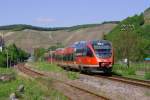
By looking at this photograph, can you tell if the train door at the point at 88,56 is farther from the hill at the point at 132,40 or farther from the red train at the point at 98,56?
the hill at the point at 132,40

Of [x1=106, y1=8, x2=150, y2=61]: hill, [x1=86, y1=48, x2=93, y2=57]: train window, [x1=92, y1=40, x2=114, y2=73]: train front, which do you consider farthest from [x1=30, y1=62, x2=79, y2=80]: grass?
[x1=106, y1=8, x2=150, y2=61]: hill

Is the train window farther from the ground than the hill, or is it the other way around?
the hill

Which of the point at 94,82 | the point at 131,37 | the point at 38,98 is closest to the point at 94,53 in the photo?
the point at 94,82

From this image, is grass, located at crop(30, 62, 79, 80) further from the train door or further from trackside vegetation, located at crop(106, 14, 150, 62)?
trackside vegetation, located at crop(106, 14, 150, 62)

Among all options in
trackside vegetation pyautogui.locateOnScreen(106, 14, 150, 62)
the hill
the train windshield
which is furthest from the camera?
the hill

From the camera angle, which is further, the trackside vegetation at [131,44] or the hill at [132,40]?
the hill at [132,40]

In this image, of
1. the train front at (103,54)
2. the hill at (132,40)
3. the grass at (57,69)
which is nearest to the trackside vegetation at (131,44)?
the hill at (132,40)

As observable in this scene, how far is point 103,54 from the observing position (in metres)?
46.3

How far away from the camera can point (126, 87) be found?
30.4 metres

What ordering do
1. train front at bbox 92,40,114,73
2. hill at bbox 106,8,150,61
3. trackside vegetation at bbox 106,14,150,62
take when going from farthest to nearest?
hill at bbox 106,8,150,61 < trackside vegetation at bbox 106,14,150,62 < train front at bbox 92,40,114,73

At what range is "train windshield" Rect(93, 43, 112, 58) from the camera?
4619 centimetres

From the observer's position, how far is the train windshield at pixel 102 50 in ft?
152

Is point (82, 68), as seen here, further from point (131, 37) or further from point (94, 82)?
point (131, 37)

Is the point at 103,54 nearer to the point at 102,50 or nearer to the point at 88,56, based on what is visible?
the point at 102,50
